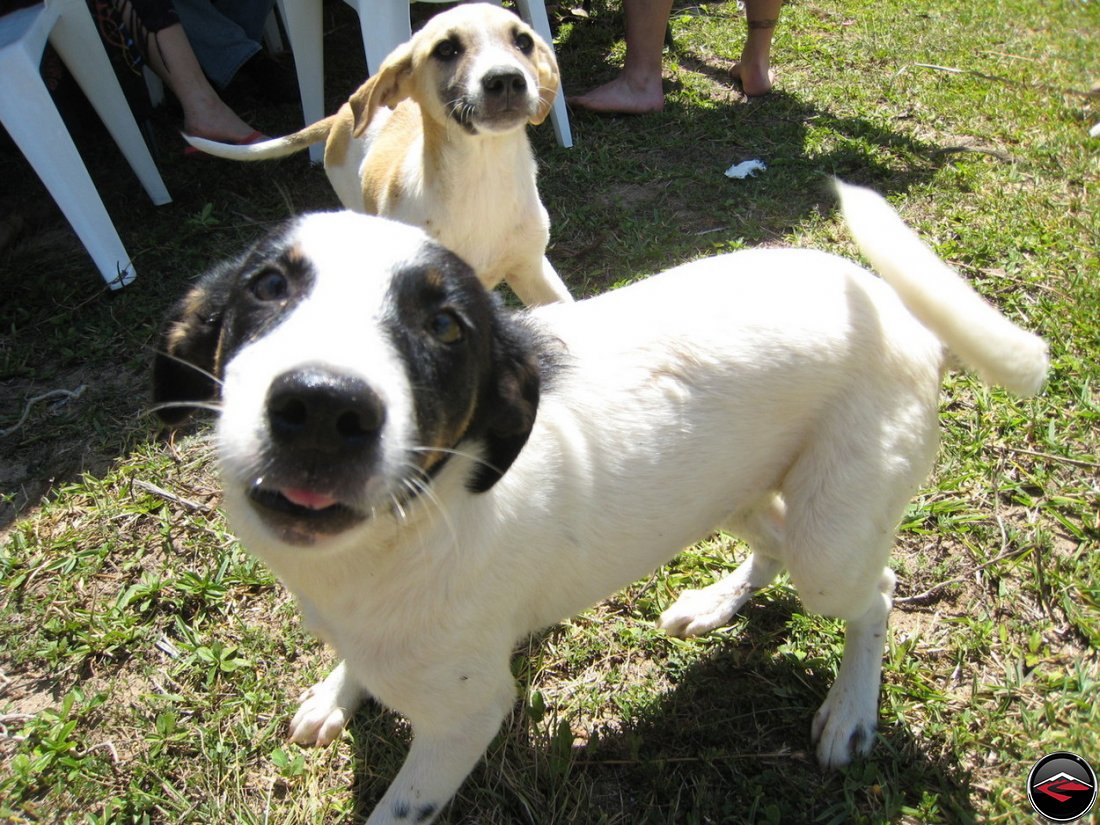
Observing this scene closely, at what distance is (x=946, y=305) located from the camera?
1994 millimetres

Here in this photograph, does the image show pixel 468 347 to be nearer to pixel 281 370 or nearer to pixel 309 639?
pixel 281 370

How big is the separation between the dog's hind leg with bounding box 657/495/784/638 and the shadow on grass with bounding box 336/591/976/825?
0.62 ft

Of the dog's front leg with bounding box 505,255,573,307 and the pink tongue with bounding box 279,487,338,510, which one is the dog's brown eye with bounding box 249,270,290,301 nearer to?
the pink tongue with bounding box 279,487,338,510

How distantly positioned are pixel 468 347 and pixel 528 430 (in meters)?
0.23

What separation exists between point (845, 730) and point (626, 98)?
4.78 m

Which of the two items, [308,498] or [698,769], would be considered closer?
[308,498]

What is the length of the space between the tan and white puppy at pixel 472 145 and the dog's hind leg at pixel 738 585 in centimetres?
152

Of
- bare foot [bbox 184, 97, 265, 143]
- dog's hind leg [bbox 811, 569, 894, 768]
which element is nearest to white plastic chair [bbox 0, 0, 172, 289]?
bare foot [bbox 184, 97, 265, 143]

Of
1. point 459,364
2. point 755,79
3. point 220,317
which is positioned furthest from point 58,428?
point 755,79

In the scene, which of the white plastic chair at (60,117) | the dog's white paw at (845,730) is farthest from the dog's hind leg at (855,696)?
the white plastic chair at (60,117)

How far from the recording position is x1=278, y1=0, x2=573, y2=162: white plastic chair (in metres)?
4.47

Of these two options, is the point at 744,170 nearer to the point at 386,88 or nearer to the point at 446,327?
the point at 386,88

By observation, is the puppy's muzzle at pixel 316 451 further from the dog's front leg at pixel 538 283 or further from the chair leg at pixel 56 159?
the chair leg at pixel 56 159

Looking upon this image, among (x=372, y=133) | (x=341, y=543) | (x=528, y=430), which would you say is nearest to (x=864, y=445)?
(x=528, y=430)
